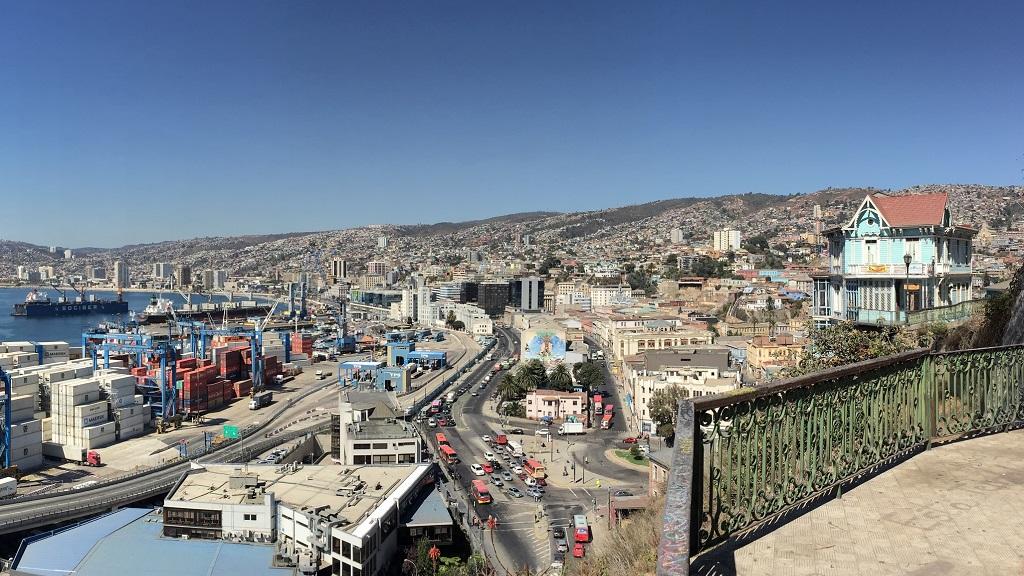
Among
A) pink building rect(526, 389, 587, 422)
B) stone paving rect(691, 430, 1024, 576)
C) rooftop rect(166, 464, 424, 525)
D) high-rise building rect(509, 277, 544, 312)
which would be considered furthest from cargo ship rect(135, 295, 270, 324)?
stone paving rect(691, 430, 1024, 576)

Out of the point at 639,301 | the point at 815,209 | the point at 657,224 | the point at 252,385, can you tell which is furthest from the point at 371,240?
the point at 252,385

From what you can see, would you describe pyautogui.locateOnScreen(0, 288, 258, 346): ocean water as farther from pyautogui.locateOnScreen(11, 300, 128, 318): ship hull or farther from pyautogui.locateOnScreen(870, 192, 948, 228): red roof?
pyautogui.locateOnScreen(870, 192, 948, 228): red roof

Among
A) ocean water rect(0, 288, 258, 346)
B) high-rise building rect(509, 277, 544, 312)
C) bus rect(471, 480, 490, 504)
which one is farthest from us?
high-rise building rect(509, 277, 544, 312)

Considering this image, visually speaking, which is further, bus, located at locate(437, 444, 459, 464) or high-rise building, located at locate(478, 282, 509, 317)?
high-rise building, located at locate(478, 282, 509, 317)

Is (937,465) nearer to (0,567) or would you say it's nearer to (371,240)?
(0,567)

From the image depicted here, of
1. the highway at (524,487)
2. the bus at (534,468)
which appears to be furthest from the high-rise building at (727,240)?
the bus at (534,468)

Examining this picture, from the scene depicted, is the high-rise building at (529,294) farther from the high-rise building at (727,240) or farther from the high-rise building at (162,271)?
the high-rise building at (162,271)
